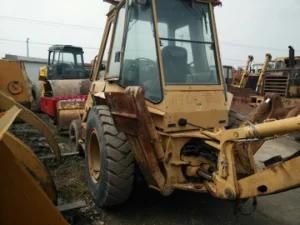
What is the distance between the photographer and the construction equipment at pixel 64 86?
8.43 metres

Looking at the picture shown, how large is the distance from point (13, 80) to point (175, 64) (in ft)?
8.26

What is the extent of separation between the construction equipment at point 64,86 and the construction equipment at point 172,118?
13.4 feet

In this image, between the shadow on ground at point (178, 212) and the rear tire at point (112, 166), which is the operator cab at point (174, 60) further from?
the shadow on ground at point (178, 212)

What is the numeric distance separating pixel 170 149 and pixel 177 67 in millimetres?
881

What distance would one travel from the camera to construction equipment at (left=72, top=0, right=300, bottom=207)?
Result: 3155 mm

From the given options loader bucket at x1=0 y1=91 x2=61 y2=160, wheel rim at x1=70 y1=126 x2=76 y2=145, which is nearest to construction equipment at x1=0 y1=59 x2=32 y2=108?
loader bucket at x1=0 y1=91 x2=61 y2=160

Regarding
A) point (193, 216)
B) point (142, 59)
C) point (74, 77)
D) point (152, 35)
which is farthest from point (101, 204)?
point (74, 77)

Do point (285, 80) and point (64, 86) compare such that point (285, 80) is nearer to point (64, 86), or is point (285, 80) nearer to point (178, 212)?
point (64, 86)

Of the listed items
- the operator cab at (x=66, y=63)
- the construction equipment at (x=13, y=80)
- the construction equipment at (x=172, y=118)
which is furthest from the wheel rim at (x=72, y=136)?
the operator cab at (x=66, y=63)

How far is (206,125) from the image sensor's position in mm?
3758

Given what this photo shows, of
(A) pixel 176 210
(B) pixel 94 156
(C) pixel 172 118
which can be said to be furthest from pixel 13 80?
(A) pixel 176 210

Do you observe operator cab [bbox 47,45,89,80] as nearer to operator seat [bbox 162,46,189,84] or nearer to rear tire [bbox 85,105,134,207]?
rear tire [bbox 85,105,134,207]

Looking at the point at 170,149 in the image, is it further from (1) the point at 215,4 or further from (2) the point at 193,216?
Result: (1) the point at 215,4

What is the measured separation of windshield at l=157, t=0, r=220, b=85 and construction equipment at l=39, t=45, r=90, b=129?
4428 millimetres
